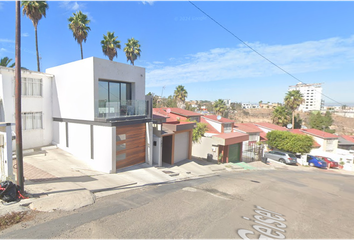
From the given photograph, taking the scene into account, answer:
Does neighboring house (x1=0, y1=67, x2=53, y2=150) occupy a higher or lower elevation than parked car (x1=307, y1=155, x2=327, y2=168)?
higher

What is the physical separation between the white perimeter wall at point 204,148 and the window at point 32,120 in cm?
1533

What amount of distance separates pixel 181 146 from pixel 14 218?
517 inches

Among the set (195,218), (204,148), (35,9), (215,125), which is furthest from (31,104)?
(215,125)

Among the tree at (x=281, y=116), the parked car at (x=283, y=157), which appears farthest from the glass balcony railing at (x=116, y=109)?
the tree at (x=281, y=116)

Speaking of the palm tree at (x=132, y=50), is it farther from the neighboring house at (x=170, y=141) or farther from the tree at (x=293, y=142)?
the tree at (x=293, y=142)

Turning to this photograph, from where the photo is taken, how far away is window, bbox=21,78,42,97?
12.6m

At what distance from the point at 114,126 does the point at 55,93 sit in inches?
240

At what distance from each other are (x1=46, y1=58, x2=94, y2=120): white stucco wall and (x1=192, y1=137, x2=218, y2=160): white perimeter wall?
13.4m

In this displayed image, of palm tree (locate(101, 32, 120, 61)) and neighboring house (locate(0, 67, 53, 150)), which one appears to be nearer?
neighboring house (locate(0, 67, 53, 150))

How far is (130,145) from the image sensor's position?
1279 centimetres

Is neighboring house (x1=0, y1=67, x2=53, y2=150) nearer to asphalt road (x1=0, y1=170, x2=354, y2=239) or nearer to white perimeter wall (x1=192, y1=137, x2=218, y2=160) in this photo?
asphalt road (x1=0, y1=170, x2=354, y2=239)

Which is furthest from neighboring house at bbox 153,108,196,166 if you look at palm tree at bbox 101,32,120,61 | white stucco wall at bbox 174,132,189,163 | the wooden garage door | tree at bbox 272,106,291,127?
tree at bbox 272,106,291,127

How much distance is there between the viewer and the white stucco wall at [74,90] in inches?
460

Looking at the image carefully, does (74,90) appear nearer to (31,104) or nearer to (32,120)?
(31,104)
